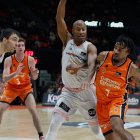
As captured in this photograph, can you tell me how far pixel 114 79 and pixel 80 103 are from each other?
0.74m

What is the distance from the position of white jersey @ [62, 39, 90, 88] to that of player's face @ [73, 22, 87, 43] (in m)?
0.09

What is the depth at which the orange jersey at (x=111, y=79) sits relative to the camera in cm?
564

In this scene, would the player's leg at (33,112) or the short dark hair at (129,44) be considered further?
the player's leg at (33,112)

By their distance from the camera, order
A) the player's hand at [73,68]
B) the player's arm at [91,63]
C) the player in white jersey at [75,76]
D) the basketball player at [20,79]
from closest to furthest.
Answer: the player's arm at [91,63], the player's hand at [73,68], the player in white jersey at [75,76], the basketball player at [20,79]

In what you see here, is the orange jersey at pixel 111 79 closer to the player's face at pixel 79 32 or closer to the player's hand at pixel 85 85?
the player's hand at pixel 85 85

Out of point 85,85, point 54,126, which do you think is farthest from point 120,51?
point 54,126

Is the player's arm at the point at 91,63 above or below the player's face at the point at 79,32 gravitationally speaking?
below

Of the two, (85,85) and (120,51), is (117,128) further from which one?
(120,51)

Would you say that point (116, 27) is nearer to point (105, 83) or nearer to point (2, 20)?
point (2, 20)

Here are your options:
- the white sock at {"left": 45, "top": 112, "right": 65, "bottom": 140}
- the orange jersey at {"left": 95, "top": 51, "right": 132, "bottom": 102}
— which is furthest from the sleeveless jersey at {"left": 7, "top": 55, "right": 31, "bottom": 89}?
the orange jersey at {"left": 95, "top": 51, "right": 132, "bottom": 102}

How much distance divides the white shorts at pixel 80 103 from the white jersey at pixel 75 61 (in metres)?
0.18

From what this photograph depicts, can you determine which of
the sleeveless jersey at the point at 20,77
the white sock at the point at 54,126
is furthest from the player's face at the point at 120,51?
the sleeveless jersey at the point at 20,77

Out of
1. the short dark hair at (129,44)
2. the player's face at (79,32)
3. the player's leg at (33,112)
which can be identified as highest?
the player's face at (79,32)

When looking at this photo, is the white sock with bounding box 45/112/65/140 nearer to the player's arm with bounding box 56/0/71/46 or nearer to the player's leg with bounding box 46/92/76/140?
the player's leg with bounding box 46/92/76/140
